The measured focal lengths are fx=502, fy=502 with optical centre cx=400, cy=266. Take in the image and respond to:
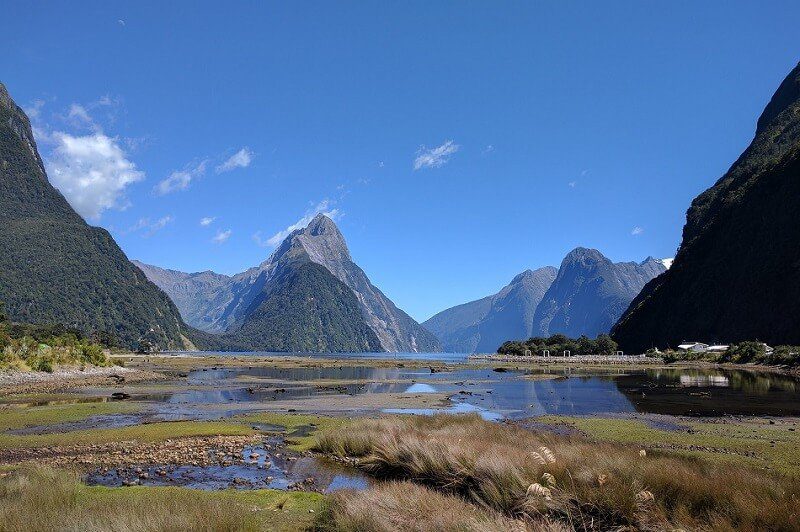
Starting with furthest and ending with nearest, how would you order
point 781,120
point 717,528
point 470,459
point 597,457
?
point 781,120
point 470,459
point 597,457
point 717,528

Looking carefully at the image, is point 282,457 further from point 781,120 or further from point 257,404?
point 781,120

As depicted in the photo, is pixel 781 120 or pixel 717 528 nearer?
pixel 717 528

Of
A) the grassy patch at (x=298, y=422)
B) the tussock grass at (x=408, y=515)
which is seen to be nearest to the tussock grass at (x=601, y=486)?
the tussock grass at (x=408, y=515)

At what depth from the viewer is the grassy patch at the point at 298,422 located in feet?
72.3

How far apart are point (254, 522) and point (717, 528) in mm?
7926

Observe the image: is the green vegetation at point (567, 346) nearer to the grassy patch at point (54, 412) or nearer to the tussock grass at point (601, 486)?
the grassy patch at point (54, 412)

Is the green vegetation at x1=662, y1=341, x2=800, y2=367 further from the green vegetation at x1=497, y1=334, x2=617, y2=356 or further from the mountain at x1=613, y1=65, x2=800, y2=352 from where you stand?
the green vegetation at x1=497, y1=334, x2=617, y2=356

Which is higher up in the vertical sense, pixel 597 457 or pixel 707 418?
pixel 597 457

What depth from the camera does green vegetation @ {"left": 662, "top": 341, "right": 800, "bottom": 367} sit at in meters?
69.7

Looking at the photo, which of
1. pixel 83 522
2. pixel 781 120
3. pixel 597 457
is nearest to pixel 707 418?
pixel 597 457

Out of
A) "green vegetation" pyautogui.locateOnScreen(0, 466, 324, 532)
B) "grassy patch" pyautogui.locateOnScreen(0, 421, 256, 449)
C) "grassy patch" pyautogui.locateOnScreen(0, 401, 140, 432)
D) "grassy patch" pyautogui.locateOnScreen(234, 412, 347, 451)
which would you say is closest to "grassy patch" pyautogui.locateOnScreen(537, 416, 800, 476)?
"grassy patch" pyautogui.locateOnScreen(234, 412, 347, 451)

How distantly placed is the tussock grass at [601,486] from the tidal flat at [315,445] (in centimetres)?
9

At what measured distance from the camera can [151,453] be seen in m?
18.1

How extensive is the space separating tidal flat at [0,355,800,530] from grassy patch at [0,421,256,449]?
0.38 ft
